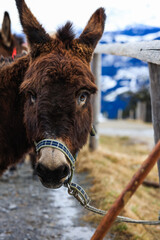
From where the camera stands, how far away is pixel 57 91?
1.99 metres

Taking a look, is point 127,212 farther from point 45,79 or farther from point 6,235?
point 45,79

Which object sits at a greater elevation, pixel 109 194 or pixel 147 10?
pixel 147 10

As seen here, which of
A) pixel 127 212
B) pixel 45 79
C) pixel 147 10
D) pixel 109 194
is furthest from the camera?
pixel 109 194

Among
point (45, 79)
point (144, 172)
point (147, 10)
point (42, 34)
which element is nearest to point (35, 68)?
point (45, 79)

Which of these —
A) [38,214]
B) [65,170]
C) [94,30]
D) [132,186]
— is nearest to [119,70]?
[38,214]

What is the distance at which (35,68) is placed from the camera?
A: 219cm

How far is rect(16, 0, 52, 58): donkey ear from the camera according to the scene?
7.68 ft

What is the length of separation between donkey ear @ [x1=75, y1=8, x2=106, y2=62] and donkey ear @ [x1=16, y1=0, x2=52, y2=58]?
0.94 feet

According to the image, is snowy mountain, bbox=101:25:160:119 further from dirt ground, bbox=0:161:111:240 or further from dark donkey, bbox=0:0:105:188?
dirt ground, bbox=0:161:111:240

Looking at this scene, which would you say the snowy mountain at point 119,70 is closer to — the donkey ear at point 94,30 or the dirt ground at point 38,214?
the donkey ear at point 94,30

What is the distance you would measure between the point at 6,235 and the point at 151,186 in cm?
350

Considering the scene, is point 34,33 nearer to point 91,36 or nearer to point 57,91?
point 91,36

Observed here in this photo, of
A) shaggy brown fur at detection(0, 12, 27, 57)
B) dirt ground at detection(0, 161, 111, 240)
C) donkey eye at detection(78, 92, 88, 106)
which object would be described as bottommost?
dirt ground at detection(0, 161, 111, 240)

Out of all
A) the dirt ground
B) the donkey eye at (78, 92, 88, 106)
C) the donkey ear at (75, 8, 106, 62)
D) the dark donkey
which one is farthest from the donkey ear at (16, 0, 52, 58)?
the dirt ground
